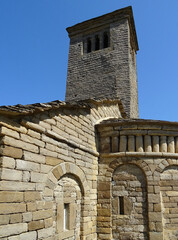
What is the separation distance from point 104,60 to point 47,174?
9.82 metres

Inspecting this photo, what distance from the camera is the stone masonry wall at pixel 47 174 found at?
3266 millimetres

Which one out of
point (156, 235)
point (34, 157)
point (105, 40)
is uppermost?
point (105, 40)

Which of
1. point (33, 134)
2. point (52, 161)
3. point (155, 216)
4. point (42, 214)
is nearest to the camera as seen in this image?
point (42, 214)

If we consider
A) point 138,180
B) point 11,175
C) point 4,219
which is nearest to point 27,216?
point 4,219

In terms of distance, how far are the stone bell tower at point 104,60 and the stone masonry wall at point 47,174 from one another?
613cm

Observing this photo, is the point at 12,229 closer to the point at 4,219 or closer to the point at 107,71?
the point at 4,219

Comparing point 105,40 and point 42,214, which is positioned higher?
point 105,40

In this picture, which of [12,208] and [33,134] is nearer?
[12,208]

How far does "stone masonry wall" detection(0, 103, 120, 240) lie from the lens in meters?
3.27

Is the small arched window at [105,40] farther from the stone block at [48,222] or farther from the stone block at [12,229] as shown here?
the stone block at [12,229]

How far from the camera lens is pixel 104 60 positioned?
12.7 meters

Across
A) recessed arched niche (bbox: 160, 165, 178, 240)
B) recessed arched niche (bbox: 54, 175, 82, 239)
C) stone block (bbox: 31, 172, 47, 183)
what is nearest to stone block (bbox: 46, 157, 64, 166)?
stone block (bbox: 31, 172, 47, 183)

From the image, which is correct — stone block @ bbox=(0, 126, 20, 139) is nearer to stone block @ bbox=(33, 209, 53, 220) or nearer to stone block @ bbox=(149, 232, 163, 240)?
stone block @ bbox=(33, 209, 53, 220)

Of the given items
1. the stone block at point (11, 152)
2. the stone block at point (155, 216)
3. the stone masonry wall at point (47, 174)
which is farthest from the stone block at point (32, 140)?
the stone block at point (155, 216)
